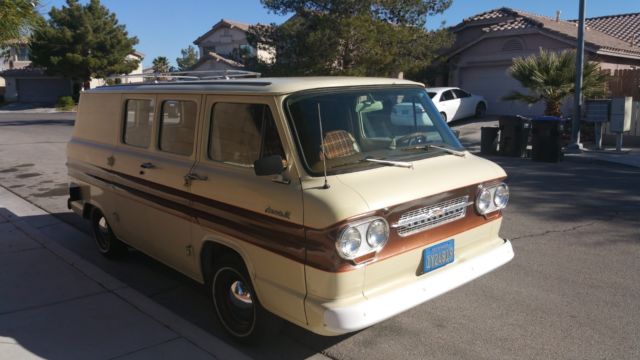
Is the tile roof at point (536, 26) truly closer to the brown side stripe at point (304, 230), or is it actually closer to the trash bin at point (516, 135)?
the trash bin at point (516, 135)

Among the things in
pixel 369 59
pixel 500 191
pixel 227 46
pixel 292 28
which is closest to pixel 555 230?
pixel 500 191

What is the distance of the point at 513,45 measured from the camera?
23359 millimetres

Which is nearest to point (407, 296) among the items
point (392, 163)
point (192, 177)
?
point (392, 163)

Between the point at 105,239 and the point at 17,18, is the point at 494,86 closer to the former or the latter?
the point at 105,239

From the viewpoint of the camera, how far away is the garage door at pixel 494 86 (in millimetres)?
23125

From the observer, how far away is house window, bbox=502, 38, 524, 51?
2307cm

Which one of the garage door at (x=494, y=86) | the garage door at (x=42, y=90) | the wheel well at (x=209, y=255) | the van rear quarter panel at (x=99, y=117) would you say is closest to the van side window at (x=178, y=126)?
the wheel well at (x=209, y=255)

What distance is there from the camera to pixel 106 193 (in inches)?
247

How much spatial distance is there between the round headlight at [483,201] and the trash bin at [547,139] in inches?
372

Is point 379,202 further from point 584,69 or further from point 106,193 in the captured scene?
point 584,69

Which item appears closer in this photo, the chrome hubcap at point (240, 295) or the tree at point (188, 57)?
the chrome hubcap at point (240, 295)

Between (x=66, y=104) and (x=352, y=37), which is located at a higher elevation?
(x=352, y=37)

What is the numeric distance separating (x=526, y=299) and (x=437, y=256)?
4.97 ft

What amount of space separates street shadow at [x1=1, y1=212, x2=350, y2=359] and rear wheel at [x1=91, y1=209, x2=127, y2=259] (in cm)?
11
